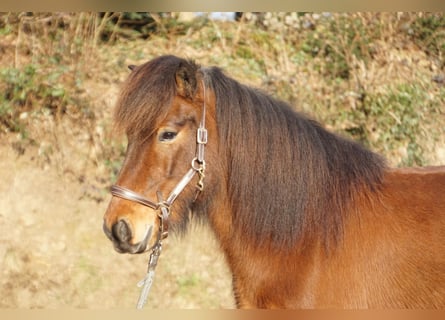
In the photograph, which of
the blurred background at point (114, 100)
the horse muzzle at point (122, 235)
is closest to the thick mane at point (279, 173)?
the horse muzzle at point (122, 235)

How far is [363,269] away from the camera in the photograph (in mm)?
2844

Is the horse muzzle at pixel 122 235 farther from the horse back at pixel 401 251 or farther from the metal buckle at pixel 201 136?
the horse back at pixel 401 251

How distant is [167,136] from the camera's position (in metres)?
2.93

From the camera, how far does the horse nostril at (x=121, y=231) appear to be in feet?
9.19

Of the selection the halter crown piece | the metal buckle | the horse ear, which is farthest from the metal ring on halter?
the horse ear

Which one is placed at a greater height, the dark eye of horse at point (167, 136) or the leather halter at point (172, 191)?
the dark eye of horse at point (167, 136)

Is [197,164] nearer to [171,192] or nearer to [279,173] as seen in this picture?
[171,192]

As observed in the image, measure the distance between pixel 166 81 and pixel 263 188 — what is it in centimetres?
89

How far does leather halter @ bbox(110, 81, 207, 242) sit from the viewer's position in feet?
9.26

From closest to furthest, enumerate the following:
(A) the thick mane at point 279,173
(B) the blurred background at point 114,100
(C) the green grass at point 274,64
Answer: (A) the thick mane at point 279,173 < (B) the blurred background at point 114,100 < (C) the green grass at point 274,64

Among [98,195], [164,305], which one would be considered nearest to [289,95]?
[98,195]

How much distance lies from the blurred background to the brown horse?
2.81 meters

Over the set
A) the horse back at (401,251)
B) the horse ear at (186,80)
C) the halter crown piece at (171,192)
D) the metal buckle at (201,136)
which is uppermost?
the horse ear at (186,80)

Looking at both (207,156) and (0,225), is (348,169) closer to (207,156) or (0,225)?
(207,156)
